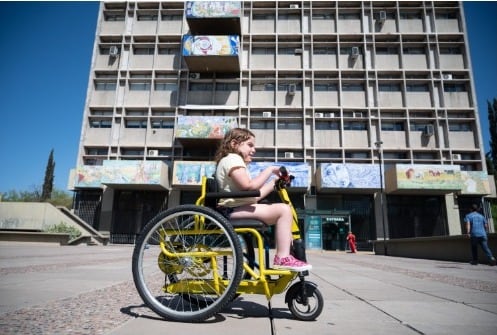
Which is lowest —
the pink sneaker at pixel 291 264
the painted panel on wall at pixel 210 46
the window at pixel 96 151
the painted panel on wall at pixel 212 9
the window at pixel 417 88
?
the pink sneaker at pixel 291 264

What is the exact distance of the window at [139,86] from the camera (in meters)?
30.0

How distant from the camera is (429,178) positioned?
76.6 feet

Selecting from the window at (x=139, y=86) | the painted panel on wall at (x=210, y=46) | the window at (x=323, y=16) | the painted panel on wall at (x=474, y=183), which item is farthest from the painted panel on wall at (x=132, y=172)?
the painted panel on wall at (x=474, y=183)

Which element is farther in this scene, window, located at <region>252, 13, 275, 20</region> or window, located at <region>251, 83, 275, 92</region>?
window, located at <region>252, 13, 275, 20</region>

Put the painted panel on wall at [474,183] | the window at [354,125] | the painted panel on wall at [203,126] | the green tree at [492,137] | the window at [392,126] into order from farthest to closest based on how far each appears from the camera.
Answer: the green tree at [492,137]
the window at [354,125]
the window at [392,126]
the painted panel on wall at [203,126]
the painted panel on wall at [474,183]

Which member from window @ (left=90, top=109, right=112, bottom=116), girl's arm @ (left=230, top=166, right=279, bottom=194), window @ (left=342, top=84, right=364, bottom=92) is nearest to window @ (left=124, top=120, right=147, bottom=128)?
window @ (left=90, top=109, right=112, bottom=116)

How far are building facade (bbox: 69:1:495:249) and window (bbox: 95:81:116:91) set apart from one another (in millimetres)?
197

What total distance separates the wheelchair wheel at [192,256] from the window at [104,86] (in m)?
31.4

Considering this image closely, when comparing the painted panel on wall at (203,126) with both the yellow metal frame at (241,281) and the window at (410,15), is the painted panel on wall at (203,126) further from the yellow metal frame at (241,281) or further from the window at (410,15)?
the yellow metal frame at (241,281)

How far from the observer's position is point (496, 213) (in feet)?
89.8

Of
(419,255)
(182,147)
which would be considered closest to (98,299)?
(419,255)

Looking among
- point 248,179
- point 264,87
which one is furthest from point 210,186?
point 264,87

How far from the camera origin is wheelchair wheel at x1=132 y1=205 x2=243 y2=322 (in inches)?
83.1

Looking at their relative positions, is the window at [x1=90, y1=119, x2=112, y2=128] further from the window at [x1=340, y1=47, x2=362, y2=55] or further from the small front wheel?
the small front wheel
